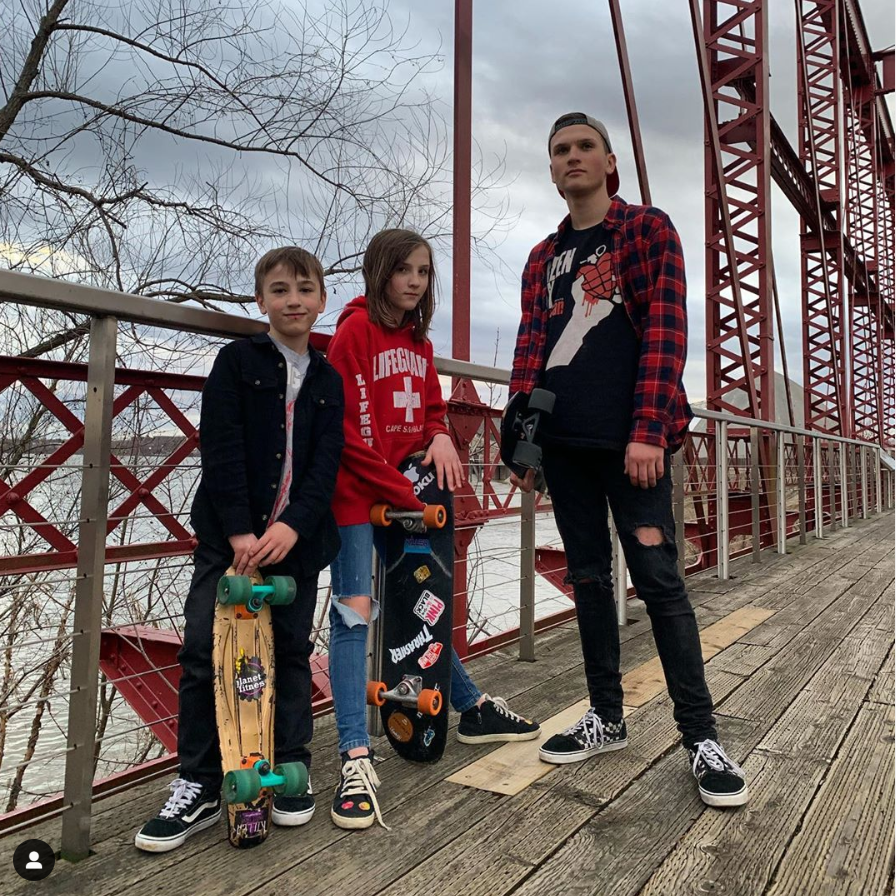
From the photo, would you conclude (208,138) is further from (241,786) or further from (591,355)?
(241,786)

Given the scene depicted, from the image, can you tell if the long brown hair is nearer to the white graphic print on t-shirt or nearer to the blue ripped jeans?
the white graphic print on t-shirt

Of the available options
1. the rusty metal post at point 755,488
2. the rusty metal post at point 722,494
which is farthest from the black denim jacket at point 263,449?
the rusty metal post at point 755,488

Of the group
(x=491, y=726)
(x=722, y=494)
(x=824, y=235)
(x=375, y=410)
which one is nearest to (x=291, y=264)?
(x=375, y=410)

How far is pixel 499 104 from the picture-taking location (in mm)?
4602

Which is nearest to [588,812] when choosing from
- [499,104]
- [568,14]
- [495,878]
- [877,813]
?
[495,878]

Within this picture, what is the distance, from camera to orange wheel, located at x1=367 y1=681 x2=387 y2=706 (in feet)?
5.37

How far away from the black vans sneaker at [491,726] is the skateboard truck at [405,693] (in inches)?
7.9

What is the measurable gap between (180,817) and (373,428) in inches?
30.4

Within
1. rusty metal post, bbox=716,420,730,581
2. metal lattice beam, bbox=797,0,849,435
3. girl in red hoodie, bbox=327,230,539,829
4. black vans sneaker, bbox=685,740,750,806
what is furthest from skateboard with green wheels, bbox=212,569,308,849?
metal lattice beam, bbox=797,0,849,435

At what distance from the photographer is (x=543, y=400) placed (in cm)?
160

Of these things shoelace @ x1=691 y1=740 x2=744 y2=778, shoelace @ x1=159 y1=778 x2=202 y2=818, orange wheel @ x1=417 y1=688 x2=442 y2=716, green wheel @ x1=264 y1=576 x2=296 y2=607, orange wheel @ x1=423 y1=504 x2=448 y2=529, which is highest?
orange wheel @ x1=423 y1=504 x2=448 y2=529

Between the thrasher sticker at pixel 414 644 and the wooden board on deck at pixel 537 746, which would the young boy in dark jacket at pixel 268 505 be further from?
the wooden board on deck at pixel 537 746

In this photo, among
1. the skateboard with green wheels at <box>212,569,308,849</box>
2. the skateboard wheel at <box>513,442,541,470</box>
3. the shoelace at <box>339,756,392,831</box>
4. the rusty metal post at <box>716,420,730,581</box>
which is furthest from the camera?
the rusty metal post at <box>716,420,730,581</box>

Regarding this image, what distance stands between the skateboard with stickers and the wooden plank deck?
8 centimetres
